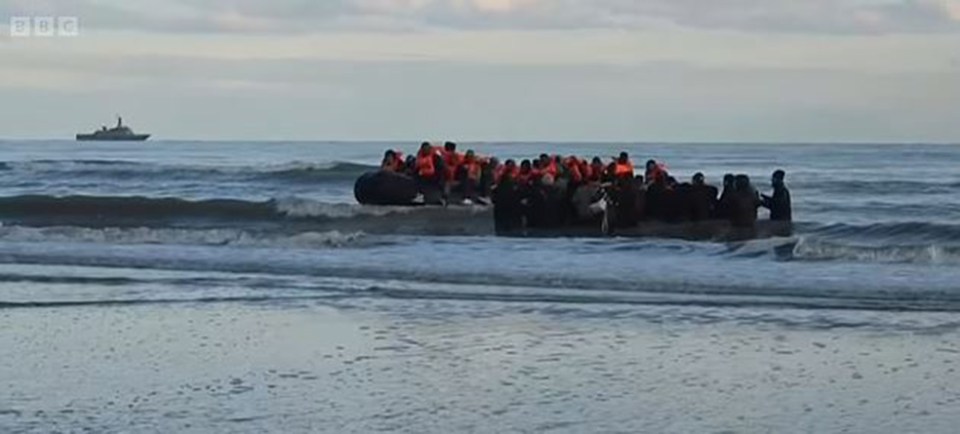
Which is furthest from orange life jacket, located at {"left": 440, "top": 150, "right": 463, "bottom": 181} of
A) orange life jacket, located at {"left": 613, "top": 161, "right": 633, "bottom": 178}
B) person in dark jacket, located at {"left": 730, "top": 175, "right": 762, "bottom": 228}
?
person in dark jacket, located at {"left": 730, "top": 175, "right": 762, "bottom": 228}

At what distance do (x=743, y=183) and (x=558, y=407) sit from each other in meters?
16.3

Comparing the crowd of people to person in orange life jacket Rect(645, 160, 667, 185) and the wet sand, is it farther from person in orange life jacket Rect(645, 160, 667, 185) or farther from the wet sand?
the wet sand

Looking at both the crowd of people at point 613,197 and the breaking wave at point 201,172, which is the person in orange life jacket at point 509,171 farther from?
the breaking wave at point 201,172

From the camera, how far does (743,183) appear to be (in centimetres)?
2488

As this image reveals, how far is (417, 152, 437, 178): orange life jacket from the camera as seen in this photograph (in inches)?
1134

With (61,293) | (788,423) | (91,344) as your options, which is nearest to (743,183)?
(61,293)

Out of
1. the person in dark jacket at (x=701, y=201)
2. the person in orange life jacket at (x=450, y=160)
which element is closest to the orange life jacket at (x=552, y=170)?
the person in dark jacket at (x=701, y=201)

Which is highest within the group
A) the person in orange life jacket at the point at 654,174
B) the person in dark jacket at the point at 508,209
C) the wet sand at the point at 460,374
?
the person in orange life jacket at the point at 654,174

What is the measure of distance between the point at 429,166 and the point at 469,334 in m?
16.7

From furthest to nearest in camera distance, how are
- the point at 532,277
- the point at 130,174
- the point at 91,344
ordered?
1. the point at 130,174
2. the point at 532,277
3. the point at 91,344

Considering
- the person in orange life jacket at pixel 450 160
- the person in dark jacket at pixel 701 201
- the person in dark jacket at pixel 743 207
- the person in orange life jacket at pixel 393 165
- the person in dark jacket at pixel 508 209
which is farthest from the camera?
the person in orange life jacket at pixel 393 165

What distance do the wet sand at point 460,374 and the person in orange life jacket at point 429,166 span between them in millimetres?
15029

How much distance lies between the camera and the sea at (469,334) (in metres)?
8.95

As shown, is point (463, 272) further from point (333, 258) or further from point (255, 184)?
point (255, 184)
